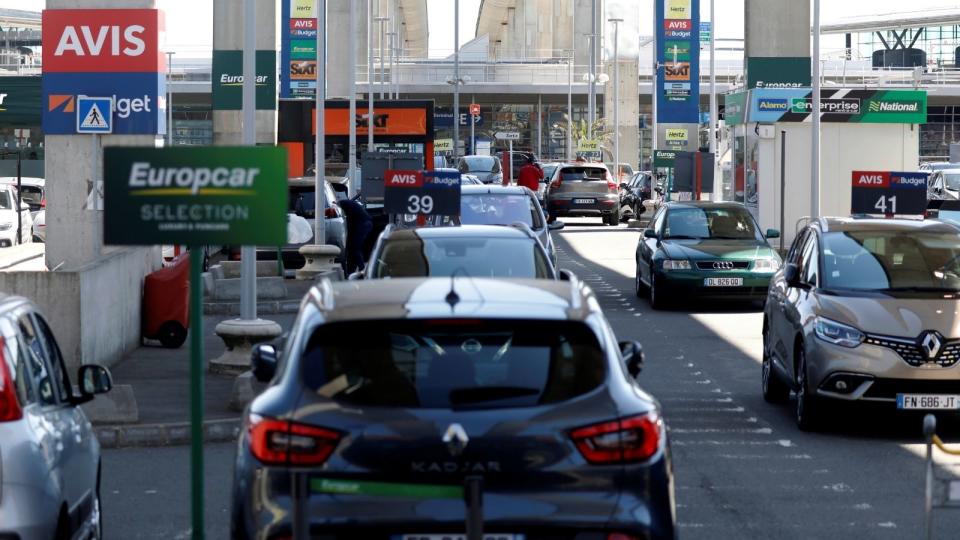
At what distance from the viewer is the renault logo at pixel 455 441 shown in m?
6.05

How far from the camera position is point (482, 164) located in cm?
6266

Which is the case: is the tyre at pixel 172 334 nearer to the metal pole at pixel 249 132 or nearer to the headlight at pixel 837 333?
the metal pole at pixel 249 132

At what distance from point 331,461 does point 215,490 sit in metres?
4.83

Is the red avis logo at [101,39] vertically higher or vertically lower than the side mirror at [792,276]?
→ higher

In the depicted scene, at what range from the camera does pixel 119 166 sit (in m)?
6.82

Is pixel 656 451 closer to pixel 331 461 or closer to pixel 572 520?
pixel 572 520

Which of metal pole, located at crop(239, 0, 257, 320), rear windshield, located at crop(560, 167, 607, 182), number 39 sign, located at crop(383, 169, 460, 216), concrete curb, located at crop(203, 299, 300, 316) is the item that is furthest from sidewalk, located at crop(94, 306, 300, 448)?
rear windshield, located at crop(560, 167, 607, 182)

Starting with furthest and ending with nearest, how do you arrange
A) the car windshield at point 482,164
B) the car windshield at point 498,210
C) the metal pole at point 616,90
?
the metal pole at point 616,90 → the car windshield at point 482,164 → the car windshield at point 498,210

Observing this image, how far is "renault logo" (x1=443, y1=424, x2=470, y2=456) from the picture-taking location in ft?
19.8

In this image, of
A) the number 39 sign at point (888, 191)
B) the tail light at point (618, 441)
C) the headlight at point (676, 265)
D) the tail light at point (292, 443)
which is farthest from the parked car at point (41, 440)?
the number 39 sign at point (888, 191)

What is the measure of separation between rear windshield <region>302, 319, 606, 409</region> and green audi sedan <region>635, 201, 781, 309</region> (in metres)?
17.0

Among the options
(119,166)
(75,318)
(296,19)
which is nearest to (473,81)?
(296,19)

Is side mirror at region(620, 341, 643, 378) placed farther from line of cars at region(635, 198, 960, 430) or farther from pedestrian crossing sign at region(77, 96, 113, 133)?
pedestrian crossing sign at region(77, 96, 113, 133)

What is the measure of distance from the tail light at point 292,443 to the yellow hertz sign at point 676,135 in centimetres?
5562
